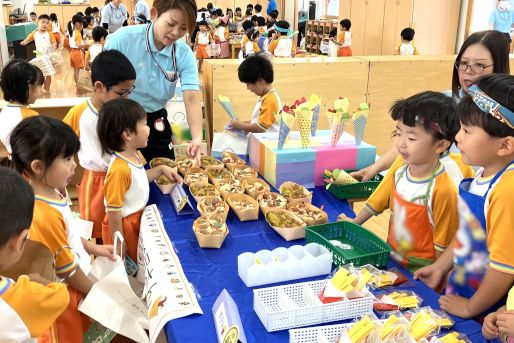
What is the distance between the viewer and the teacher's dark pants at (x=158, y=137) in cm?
260

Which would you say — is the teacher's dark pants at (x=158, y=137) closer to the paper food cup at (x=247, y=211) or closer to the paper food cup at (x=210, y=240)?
the paper food cup at (x=247, y=211)

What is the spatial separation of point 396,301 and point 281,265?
13.9 inches

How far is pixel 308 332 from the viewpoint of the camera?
1.19 meters

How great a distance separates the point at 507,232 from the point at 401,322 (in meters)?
0.38

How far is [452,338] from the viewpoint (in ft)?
3.88

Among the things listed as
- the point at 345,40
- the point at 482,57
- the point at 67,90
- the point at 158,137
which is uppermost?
the point at 482,57

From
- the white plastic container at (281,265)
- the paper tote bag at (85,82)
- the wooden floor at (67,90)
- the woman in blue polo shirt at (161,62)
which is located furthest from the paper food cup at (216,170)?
the paper tote bag at (85,82)

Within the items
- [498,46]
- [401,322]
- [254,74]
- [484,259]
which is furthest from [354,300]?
[254,74]

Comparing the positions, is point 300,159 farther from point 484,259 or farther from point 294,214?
point 484,259

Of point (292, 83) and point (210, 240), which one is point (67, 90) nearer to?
point (292, 83)

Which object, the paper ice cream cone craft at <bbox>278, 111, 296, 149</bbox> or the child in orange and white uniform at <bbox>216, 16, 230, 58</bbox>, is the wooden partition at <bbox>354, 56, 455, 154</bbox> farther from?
the child in orange and white uniform at <bbox>216, 16, 230, 58</bbox>

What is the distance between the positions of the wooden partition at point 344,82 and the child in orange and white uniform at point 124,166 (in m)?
1.64

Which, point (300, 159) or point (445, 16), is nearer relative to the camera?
point (300, 159)

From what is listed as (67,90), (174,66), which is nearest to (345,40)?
(67,90)
